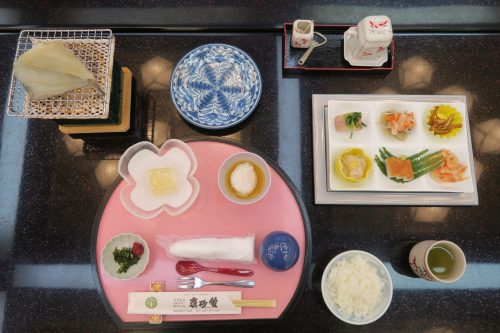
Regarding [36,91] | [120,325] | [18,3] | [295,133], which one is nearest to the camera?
[36,91]

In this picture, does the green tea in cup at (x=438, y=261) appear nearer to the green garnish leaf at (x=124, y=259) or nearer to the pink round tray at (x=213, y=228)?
the pink round tray at (x=213, y=228)

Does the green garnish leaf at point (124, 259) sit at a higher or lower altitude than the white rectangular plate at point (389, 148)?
lower

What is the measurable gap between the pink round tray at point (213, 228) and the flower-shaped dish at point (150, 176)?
0.09 metres

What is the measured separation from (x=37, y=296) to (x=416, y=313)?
5.97 ft

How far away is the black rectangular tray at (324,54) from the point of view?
175 cm

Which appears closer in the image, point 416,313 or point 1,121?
point 416,313

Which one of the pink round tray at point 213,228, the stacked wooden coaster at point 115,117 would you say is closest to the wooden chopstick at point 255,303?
the pink round tray at point 213,228

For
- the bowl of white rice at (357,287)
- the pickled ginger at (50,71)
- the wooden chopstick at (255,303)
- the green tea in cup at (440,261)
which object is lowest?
the wooden chopstick at (255,303)

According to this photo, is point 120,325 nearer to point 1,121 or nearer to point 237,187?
point 237,187

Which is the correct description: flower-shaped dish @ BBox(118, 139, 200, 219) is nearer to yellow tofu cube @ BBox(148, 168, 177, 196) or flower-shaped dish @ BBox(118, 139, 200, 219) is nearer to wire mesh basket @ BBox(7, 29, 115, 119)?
yellow tofu cube @ BBox(148, 168, 177, 196)

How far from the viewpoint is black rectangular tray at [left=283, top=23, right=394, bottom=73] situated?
1.75 m

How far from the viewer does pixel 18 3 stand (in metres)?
1.84

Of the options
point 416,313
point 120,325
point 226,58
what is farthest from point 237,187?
point 416,313

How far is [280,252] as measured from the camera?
55.1 inches
